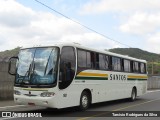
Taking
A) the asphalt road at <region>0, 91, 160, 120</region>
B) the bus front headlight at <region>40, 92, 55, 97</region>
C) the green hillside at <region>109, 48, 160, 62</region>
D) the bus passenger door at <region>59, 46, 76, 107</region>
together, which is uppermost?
the green hillside at <region>109, 48, 160, 62</region>

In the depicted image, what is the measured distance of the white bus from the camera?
1362 cm

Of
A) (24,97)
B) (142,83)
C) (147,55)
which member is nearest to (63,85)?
(24,97)

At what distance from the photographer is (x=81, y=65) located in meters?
15.6

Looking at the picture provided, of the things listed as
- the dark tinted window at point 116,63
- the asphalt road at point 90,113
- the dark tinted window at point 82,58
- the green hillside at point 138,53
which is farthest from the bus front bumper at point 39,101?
the green hillside at point 138,53

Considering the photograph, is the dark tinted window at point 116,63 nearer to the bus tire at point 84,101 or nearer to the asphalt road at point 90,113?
the asphalt road at point 90,113

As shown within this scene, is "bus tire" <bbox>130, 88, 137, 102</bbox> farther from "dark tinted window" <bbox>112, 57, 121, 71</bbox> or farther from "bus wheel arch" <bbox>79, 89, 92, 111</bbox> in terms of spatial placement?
"bus wheel arch" <bbox>79, 89, 92, 111</bbox>

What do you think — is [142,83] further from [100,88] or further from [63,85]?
[63,85]

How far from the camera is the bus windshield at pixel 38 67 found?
13.7 m

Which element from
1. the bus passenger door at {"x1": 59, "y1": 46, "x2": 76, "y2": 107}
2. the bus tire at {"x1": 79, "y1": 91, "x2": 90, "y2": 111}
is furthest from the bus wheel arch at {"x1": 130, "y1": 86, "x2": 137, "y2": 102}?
the bus passenger door at {"x1": 59, "y1": 46, "x2": 76, "y2": 107}

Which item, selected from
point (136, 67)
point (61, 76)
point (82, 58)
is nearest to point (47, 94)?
point (61, 76)

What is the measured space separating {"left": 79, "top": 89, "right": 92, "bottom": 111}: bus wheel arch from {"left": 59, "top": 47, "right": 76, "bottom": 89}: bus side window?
4.86ft

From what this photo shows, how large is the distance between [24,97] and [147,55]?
60940 millimetres

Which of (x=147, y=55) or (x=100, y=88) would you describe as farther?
(x=147, y=55)

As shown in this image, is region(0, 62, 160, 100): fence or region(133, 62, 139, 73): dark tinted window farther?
region(133, 62, 139, 73): dark tinted window
